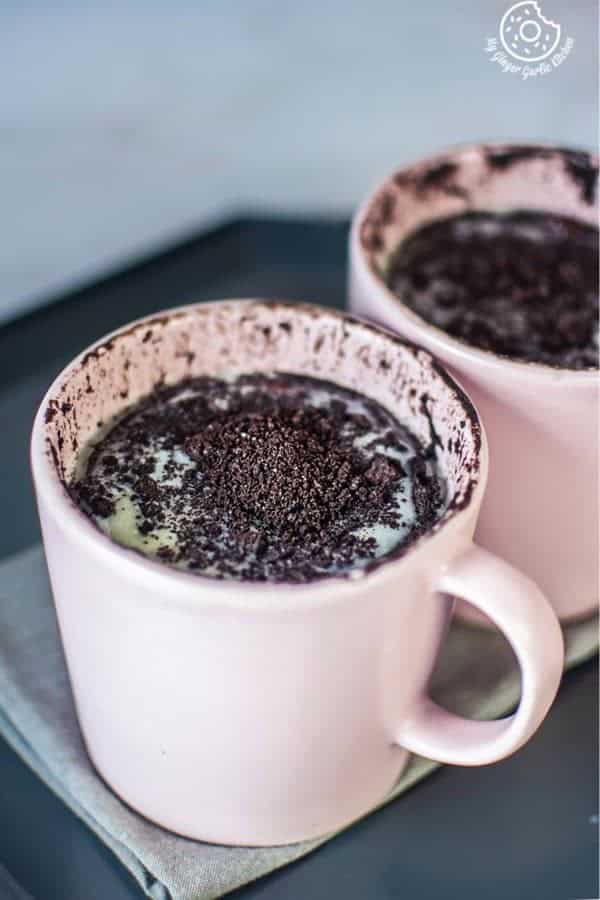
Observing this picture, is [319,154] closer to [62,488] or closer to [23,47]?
[23,47]

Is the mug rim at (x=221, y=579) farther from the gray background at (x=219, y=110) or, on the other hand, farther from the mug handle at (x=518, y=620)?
the gray background at (x=219, y=110)

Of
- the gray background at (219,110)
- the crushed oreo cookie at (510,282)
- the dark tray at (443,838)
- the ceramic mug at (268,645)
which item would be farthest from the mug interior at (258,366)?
the gray background at (219,110)

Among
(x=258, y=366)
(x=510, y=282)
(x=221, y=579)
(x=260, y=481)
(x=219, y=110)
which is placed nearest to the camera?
(x=221, y=579)

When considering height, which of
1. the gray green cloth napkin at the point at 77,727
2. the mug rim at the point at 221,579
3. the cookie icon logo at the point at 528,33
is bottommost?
the gray green cloth napkin at the point at 77,727

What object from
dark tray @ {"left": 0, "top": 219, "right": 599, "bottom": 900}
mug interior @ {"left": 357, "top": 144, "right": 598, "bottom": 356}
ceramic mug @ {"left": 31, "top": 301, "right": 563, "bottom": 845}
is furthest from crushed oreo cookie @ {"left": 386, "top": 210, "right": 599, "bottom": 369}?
dark tray @ {"left": 0, "top": 219, "right": 599, "bottom": 900}

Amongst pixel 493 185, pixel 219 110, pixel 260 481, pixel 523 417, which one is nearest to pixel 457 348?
pixel 523 417

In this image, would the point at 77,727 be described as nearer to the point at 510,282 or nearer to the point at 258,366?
the point at 258,366
